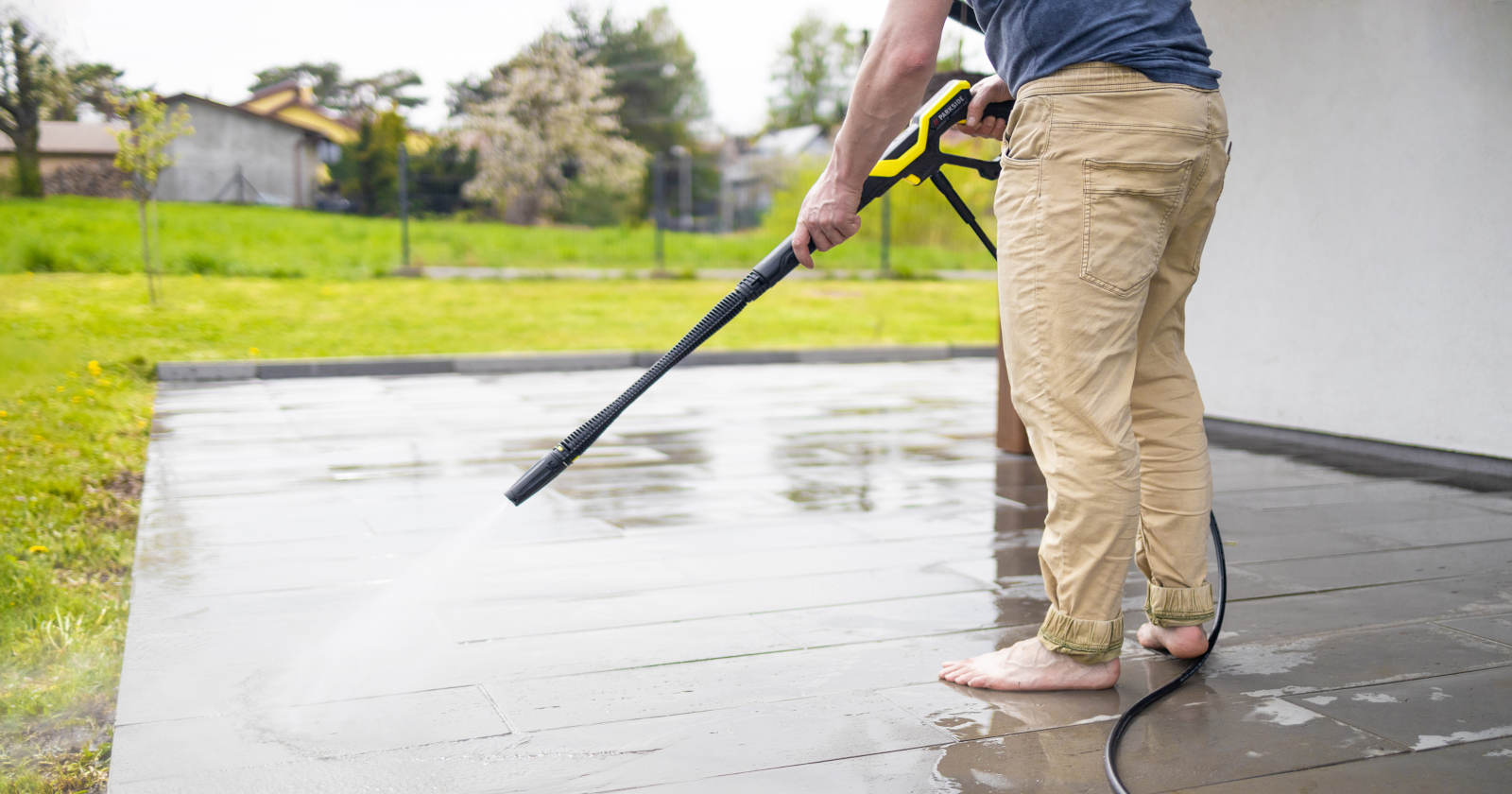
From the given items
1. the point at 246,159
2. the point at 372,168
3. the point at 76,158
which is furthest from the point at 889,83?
the point at 372,168

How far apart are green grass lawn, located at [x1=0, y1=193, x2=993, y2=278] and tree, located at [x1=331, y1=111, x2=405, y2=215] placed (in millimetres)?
341

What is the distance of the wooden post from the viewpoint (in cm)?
480

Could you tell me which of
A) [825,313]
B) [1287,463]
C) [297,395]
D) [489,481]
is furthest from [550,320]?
[1287,463]

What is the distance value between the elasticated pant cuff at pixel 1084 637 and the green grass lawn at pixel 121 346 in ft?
5.11

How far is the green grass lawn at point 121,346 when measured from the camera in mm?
2365

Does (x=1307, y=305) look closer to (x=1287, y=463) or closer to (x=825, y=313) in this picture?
(x=1287, y=463)

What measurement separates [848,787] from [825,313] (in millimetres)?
10091

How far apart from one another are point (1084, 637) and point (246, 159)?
51.9 ft

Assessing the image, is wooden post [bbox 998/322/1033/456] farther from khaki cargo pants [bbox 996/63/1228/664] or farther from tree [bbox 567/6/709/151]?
tree [bbox 567/6/709/151]

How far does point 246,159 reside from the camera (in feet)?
51.7

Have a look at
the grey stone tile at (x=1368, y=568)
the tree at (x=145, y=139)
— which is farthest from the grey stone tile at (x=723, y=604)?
the tree at (x=145, y=139)

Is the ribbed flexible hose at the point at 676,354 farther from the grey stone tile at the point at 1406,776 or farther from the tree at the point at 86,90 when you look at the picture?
the tree at the point at 86,90

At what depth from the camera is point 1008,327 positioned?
208 centimetres

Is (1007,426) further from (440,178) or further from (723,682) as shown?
(440,178)
